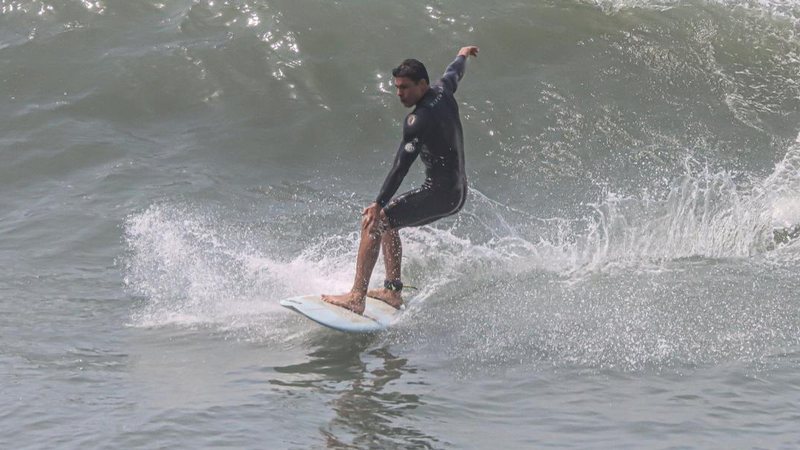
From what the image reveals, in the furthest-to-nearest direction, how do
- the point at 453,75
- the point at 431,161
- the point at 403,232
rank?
1. the point at 403,232
2. the point at 453,75
3. the point at 431,161

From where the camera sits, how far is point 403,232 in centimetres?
919

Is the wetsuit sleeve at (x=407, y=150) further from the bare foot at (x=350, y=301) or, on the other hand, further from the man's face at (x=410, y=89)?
the bare foot at (x=350, y=301)

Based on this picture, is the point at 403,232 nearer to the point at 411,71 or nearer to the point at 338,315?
the point at 338,315

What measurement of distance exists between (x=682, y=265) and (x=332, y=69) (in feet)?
18.5

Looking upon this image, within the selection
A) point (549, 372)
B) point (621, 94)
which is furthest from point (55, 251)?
point (621, 94)

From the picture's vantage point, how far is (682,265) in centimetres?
873

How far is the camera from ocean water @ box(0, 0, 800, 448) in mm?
6094

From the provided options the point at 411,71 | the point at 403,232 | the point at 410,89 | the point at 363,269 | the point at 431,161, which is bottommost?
the point at 363,269

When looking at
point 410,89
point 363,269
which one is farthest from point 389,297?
point 410,89

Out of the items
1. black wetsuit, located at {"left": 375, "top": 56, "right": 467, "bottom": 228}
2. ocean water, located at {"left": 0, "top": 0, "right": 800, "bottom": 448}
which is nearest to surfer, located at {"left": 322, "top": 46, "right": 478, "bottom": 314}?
black wetsuit, located at {"left": 375, "top": 56, "right": 467, "bottom": 228}

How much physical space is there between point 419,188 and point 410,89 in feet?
2.46

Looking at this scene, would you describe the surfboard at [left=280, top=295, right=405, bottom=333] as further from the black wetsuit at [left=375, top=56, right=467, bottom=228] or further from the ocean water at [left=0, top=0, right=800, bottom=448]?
the black wetsuit at [left=375, top=56, right=467, bottom=228]

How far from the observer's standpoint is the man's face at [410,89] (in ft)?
24.2

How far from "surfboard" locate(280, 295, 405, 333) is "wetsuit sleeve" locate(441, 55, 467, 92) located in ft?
5.54
